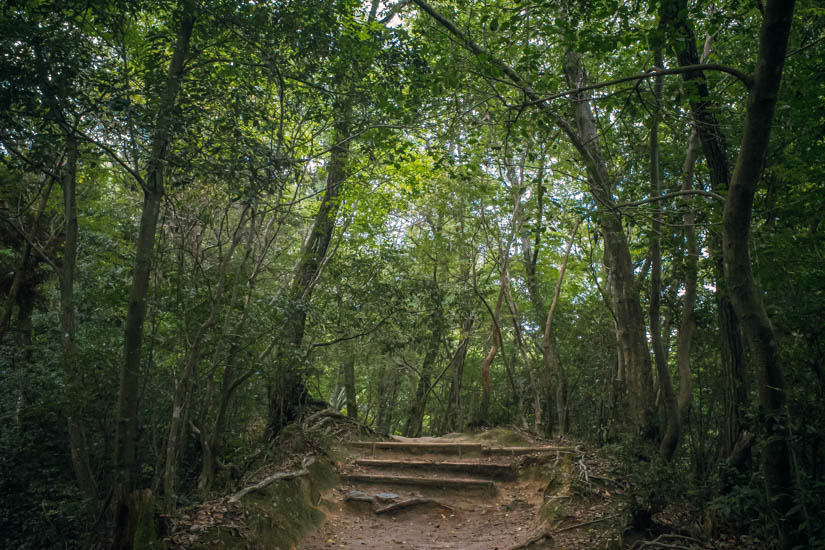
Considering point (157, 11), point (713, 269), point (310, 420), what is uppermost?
point (157, 11)

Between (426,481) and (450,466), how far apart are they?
1.98 feet

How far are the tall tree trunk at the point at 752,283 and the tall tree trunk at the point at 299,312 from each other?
17.2ft

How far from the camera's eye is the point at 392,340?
1107cm

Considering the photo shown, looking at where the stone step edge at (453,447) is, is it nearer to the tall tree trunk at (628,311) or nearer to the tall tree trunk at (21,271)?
the tall tree trunk at (628,311)

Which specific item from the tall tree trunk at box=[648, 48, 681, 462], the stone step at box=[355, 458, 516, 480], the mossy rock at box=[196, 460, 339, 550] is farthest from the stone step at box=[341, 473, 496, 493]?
the tall tree trunk at box=[648, 48, 681, 462]

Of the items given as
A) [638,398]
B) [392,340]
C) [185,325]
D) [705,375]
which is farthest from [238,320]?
[705,375]

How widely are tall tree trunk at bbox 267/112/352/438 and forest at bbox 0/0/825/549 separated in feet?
0.22

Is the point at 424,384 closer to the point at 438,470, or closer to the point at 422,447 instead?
the point at 422,447

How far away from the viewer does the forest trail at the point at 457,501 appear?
5.56m

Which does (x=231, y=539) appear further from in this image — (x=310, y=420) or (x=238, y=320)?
(x=310, y=420)

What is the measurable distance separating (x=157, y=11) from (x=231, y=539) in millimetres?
5776

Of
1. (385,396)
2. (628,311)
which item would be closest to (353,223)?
(628,311)

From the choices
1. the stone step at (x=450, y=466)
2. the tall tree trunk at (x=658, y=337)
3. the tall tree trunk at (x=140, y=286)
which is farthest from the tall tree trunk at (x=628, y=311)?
the tall tree trunk at (x=140, y=286)

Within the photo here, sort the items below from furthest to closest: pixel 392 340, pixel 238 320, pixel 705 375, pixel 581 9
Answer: pixel 392 340, pixel 705 375, pixel 238 320, pixel 581 9
